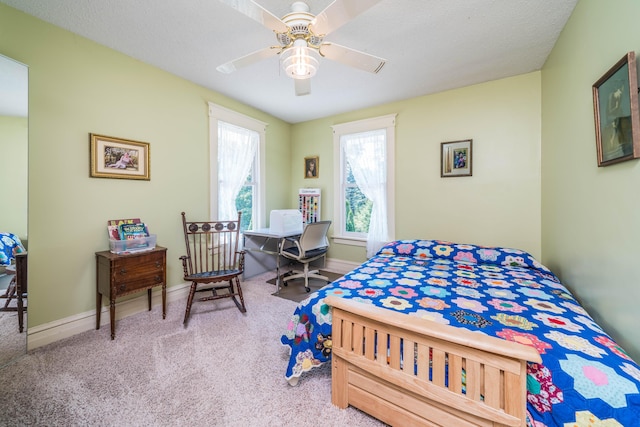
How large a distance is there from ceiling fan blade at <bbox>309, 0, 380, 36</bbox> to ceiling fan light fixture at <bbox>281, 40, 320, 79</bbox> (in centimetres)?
13

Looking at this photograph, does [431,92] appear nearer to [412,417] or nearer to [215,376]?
[412,417]

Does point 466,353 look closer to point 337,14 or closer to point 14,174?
point 337,14

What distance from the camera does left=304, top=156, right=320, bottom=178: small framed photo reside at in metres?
4.03

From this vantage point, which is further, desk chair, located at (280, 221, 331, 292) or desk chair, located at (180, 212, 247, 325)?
desk chair, located at (280, 221, 331, 292)

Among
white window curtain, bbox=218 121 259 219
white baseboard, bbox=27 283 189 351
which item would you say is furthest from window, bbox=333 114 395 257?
white baseboard, bbox=27 283 189 351

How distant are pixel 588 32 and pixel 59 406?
3920 mm

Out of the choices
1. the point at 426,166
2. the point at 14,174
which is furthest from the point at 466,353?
the point at 14,174

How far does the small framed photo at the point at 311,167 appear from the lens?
159 inches

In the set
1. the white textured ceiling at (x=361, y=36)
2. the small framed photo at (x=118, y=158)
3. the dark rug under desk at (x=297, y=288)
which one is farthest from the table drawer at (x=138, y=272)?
the white textured ceiling at (x=361, y=36)

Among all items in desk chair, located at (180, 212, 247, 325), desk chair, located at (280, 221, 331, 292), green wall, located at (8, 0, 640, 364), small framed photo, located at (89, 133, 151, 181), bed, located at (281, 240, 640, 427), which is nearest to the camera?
bed, located at (281, 240, 640, 427)

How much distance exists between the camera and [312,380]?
1.54m

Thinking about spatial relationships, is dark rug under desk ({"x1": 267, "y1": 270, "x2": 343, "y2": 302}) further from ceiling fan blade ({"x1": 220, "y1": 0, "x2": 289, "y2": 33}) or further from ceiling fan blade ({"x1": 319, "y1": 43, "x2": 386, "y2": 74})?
ceiling fan blade ({"x1": 220, "y1": 0, "x2": 289, "y2": 33})

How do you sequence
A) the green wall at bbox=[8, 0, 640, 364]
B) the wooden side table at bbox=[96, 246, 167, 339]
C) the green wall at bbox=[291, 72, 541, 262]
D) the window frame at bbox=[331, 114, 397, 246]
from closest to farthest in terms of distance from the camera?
1. the green wall at bbox=[8, 0, 640, 364]
2. the wooden side table at bbox=[96, 246, 167, 339]
3. the green wall at bbox=[291, 72, 541, 262]
4. the window frame at bbox=[331, 114, 397, 246]

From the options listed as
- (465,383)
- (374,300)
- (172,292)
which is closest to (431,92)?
(374,300)
